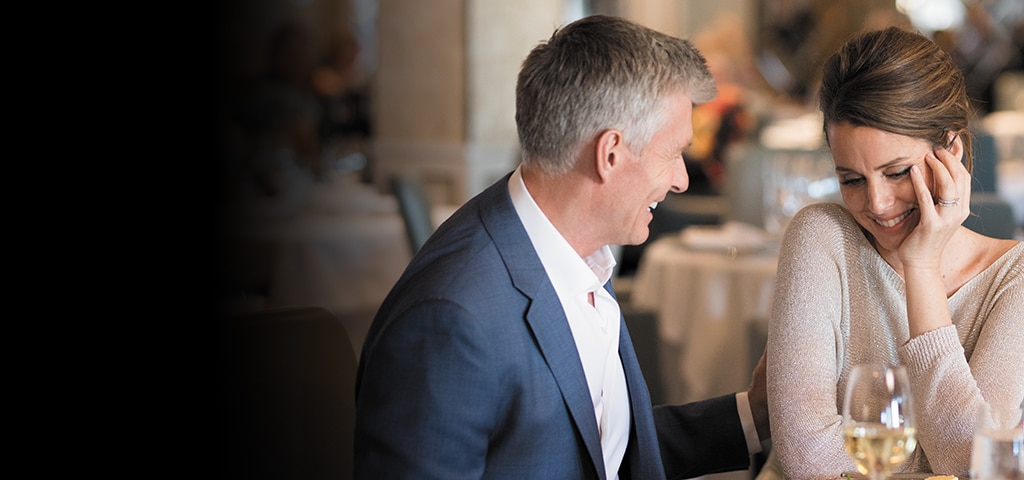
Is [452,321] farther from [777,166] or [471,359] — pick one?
[777,166]

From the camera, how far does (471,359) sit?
53.1 inches

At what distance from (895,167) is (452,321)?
32.0 inches

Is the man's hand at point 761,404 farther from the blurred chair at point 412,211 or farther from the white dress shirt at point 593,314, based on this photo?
the blurred chair at point 412,211

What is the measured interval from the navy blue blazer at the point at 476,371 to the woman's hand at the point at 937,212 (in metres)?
0.60

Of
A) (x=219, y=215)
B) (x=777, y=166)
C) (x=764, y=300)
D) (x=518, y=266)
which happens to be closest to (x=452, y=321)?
(x=518, y=266)

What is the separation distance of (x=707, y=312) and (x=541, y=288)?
2.64m

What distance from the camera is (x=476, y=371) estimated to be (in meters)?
1.35

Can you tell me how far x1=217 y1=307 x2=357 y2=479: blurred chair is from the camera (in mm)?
1619

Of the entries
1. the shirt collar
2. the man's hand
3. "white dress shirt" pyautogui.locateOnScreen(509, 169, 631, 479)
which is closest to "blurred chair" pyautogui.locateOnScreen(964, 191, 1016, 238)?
the man's hand

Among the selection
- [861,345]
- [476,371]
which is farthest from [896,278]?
[476,371]

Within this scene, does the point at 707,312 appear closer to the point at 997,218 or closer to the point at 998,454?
the point at 997,218

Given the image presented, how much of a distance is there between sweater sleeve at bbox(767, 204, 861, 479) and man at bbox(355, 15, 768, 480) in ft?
0.90

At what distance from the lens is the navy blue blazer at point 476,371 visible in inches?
52.4

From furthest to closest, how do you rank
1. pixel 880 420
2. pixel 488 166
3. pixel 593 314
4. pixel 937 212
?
pixel 488 166 → pixel 937 212 → pixel 593 314 → pixel 880 420
